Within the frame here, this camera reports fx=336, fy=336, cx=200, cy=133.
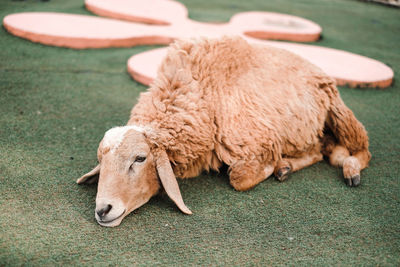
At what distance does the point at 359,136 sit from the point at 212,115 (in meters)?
1.50

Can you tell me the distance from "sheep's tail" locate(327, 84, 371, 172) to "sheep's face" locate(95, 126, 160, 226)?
1852 millimetres

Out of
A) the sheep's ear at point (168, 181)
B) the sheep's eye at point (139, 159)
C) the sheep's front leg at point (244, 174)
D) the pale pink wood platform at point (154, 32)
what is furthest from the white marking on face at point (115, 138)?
the pale pink wood platform at point (154, 32)

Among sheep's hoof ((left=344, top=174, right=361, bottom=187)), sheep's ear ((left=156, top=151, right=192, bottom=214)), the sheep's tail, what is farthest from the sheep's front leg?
the sheep's tail

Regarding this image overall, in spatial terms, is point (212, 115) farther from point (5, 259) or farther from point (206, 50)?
point (5, 259)

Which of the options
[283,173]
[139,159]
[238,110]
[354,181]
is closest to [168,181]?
[139,159]

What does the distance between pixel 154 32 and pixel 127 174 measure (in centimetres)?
432

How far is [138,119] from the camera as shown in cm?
A: 262

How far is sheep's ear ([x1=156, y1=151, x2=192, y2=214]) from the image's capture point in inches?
92.0

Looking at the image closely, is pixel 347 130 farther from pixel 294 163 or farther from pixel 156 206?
pixel 156 206

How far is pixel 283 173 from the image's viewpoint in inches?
A: 115

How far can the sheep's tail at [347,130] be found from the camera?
125 inches

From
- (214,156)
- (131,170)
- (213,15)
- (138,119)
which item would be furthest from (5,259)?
(213,15)

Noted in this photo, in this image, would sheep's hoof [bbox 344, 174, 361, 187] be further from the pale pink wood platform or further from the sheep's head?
the pale pink wood platform

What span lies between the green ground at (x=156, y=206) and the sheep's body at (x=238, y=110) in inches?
11.6
